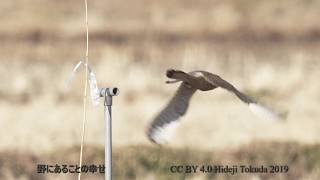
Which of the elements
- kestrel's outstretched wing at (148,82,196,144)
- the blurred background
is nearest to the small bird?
kestrel's outstretched wing at (148,82,196,144)

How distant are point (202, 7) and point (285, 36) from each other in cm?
26

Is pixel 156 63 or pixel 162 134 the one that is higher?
pixel 156 63

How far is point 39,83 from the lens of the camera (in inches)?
121

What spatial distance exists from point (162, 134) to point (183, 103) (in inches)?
6.0

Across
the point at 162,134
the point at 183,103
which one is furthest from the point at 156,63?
the point at 162,134

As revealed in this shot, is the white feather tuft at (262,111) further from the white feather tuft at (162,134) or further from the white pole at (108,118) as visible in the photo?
the white pole at (108,118)

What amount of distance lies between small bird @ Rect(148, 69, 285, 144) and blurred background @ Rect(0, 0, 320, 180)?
0.78 meters

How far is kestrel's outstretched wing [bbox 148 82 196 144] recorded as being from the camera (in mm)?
2055

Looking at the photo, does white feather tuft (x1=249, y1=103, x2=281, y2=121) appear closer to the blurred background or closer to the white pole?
the white pole

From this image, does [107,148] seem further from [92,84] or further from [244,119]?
[244,119]

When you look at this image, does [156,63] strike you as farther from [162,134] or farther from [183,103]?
[162,134]

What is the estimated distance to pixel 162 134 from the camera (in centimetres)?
205

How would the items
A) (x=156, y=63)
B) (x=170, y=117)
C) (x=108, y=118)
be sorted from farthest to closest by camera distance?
(x=156, y=63) → (x=170, y=117) → (x=108, y=118)

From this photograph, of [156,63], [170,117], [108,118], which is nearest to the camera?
[108,118]
